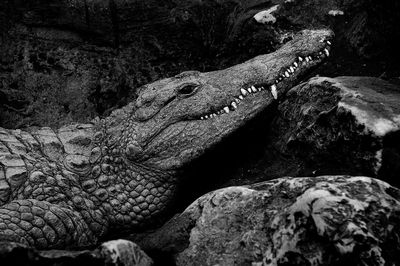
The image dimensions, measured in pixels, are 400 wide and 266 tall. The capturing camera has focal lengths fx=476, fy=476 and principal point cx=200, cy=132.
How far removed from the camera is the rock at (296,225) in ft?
7.41

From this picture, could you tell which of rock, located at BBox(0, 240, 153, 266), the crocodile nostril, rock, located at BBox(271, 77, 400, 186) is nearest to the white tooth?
rock, located at BBox(271, 77, 400, 186)

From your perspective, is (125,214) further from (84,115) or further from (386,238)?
(386,238)

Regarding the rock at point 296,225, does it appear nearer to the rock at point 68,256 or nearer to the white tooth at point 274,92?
the rock at point 68,256

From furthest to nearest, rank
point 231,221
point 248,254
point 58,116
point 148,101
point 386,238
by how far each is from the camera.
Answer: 1. point 58,116
2. point 148,101
3. point 231,221
4. point 248,254
5. point 386,238

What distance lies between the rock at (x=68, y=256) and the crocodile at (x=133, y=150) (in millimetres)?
1219

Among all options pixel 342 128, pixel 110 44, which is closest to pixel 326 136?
pixel 342 128

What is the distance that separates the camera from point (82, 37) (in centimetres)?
593

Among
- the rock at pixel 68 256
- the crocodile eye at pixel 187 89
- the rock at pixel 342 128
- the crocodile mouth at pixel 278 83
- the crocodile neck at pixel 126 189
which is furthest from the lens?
the crocodile eye at pixel 187 89

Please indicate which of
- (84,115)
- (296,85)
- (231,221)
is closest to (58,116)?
(84,115)

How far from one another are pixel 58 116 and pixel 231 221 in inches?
138

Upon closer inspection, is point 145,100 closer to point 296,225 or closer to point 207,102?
point 207,102

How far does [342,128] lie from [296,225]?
3.76 feet

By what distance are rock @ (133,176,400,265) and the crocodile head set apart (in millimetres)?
1117

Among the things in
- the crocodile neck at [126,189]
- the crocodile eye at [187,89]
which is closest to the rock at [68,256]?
the crocodile neck at [126,189]
